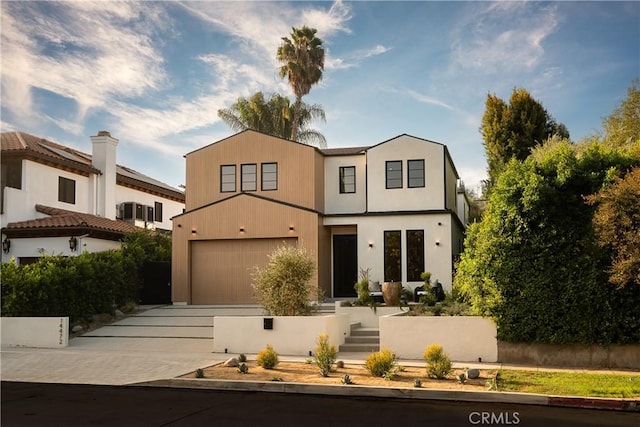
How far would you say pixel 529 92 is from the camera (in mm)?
30938

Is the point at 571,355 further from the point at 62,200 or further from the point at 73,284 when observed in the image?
the point at 62,200

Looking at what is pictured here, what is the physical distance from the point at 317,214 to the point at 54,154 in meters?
11.8

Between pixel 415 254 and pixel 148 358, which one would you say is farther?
pixel 415 254

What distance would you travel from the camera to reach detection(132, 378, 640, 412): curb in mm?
10016

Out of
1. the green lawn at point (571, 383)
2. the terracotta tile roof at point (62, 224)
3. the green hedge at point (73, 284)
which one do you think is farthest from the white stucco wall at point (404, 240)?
the green lawn at point (571, 383)

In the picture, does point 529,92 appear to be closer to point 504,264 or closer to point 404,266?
point 404,266

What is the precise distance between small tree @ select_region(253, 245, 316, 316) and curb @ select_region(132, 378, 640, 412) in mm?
4985

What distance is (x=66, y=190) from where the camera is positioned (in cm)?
2722

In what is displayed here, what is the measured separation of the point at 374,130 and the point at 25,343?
15277mm

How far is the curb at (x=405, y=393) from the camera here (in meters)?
10.0

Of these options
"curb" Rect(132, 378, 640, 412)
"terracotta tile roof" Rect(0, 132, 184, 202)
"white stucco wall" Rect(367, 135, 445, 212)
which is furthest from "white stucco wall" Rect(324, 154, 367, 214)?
"curb" Rect(132, 378, 640, 412)

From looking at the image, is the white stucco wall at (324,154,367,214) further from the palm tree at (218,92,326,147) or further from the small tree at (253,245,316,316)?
the palm tree at (218,92,326,147)

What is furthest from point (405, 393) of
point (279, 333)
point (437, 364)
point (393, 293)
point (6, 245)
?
point (6, 245)

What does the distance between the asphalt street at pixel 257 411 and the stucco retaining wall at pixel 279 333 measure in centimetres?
442
